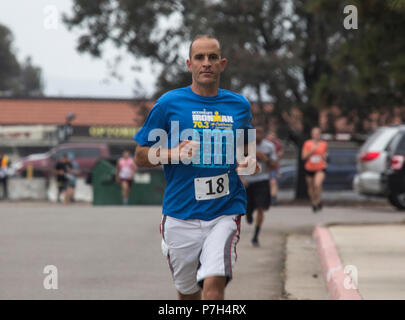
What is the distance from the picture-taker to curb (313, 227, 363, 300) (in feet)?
25.7

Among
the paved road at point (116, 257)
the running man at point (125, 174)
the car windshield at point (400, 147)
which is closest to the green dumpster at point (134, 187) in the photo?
the running man at point (125, 174)

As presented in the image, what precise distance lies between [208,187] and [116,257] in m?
6.53

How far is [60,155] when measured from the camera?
36.4 m

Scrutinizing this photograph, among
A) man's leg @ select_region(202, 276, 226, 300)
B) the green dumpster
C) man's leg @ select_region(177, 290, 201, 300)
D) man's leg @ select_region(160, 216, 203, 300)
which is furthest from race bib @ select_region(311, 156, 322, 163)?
man's leg @ select_region(202, 276, 226, 300)

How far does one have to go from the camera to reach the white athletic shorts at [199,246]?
5.59m

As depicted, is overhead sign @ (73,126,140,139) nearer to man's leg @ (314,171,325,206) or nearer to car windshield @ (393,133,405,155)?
car windshield @ (393,133,405,155)

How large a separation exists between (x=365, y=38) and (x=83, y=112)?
34.8 metres

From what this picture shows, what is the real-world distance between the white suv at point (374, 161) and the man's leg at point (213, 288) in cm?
1555

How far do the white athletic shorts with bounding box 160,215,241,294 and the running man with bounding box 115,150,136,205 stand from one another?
21.3m

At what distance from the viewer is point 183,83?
32.4 metres

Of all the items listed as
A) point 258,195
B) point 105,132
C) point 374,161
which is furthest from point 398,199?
point 105,132

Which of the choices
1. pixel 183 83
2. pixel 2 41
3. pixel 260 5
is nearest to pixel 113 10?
pixel 183 83

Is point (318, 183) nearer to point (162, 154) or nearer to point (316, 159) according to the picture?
point (316, 159)
